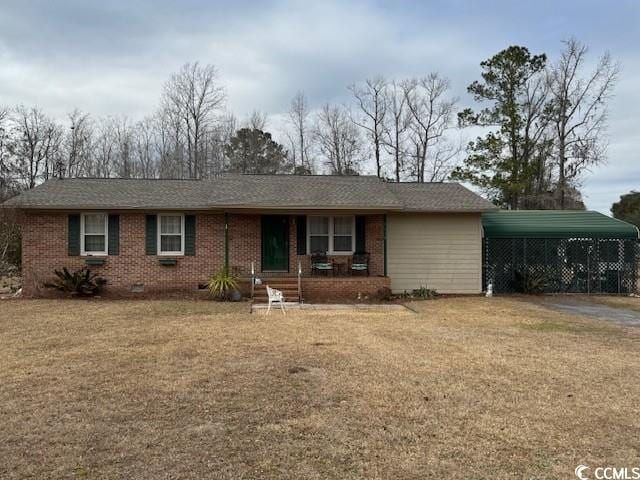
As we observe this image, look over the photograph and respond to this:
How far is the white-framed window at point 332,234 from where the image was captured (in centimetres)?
1478

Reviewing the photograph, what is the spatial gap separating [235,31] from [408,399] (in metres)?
12.7

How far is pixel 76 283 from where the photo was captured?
1323 cm

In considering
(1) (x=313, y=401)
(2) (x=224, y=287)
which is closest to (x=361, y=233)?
(2) (x=224, y=287)

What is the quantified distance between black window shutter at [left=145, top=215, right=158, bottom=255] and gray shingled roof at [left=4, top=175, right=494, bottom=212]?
0.52 meters

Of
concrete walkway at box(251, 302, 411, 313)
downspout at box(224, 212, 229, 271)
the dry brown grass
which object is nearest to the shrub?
concrete walkway at box(251, 302, 411, 313)

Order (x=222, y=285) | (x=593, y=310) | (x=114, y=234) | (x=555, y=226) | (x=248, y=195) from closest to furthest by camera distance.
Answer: (x=593, y=310), (x=222, y=285), (x=114, y=234), (x=248, y=195), (x=555, y=226)

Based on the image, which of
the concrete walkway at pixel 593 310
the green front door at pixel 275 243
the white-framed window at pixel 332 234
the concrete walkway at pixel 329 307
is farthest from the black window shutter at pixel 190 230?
the concrete walkway at pixel 593 310

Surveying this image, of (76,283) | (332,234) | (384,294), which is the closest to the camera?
(76,283)

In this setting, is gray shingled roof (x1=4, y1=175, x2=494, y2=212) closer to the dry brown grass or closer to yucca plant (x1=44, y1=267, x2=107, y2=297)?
yucca plant (x1=44, y1=267, x2=107, y2=297)

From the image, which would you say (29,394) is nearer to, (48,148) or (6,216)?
(6,216)

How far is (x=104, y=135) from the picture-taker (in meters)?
33.2

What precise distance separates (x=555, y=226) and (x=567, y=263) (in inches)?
56.6

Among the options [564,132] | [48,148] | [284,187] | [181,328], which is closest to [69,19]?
[284,187]

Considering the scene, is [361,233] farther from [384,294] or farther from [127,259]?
[127,259]
